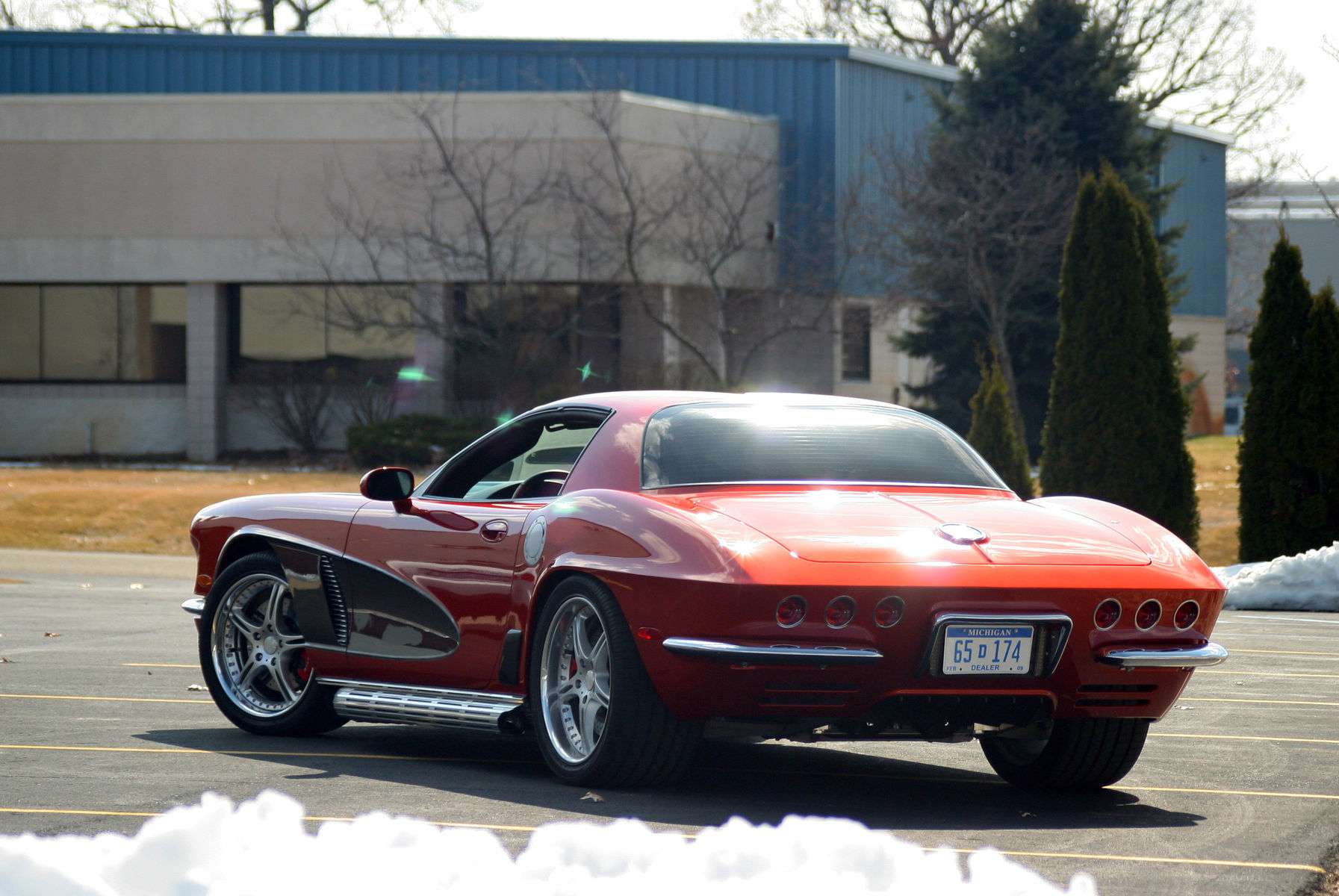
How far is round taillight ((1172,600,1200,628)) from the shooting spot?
18.5 ft

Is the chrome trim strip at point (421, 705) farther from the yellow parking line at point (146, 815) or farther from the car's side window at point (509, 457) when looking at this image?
the yellow parking line at point (146, 815)

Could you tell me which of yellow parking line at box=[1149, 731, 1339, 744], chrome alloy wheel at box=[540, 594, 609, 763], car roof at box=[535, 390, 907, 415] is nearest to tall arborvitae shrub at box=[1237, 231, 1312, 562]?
yellow parking line at box=[1149, 731, 1339, 744]

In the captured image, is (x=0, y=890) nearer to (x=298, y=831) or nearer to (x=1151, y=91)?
(x=298, y=831)

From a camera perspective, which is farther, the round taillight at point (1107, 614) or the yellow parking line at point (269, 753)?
the yellow parking line at point (269, 753)

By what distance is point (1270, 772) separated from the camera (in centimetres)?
658

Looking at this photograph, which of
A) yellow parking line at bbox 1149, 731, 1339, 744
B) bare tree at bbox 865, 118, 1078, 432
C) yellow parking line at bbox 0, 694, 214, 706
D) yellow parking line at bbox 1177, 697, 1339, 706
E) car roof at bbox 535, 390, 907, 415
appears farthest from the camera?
bare tree at bbox 865, 118, 1078, 432

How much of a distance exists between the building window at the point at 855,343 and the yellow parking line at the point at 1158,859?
29335 millimetres

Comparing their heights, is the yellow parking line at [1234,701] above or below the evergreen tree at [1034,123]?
below

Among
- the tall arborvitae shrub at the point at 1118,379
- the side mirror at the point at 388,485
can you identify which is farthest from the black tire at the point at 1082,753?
the tall arborvitae shrub at the point at 1118,379

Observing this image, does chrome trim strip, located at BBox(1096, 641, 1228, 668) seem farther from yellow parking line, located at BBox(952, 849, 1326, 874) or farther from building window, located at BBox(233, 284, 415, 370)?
building window, located at BBox(233, 284, 415, 370)

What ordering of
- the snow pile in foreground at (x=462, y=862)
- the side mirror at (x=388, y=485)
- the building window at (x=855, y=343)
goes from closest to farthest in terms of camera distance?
the snow pile in foreground at (x=462, y=862) < the side mirror at (x=388, y=485) < the building window at (x=855, y=343)

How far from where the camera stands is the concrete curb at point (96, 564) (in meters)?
17.6

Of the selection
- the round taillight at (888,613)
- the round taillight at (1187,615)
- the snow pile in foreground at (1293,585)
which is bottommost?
the snow pile in foreground at (1293,585)

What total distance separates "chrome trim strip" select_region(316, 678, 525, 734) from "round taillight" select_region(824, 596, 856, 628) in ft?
4.57
